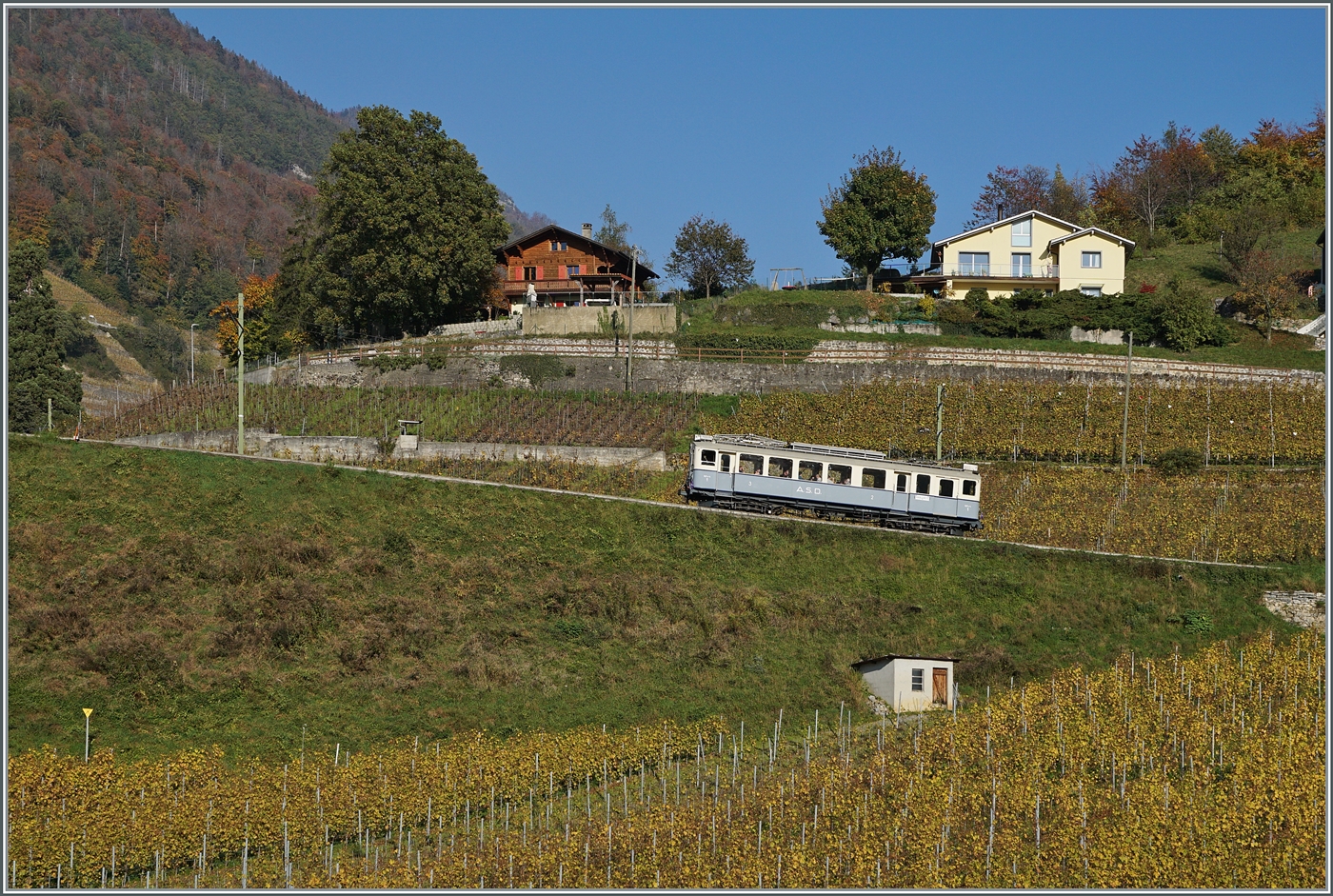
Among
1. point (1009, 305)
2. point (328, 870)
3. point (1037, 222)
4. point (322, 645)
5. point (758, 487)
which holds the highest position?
point (1037, 222)

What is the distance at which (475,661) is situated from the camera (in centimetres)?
3738

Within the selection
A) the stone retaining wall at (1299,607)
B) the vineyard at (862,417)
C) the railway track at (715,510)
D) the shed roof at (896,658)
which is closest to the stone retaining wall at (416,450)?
the vineyard at (862,417)

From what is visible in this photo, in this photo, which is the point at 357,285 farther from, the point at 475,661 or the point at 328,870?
the point at 328,870

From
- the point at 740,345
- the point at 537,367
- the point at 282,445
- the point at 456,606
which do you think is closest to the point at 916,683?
the point at 456,606

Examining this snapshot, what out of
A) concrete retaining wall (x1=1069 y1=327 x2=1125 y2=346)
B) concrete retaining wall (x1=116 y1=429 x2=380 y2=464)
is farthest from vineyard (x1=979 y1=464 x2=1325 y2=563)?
concrete retaining wall (x1=116 y1=429 x2=380 y2=464)

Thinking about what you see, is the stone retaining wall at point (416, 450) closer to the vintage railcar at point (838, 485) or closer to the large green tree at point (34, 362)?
the vintage railcar at point (838, 485)

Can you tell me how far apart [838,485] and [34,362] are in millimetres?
44646

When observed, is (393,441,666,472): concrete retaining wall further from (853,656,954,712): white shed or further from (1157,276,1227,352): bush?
(1157,276,1227,352): bush

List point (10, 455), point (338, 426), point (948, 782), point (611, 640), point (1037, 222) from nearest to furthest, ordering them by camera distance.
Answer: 1. point (948, 782)
2. point (611, 640)
3. point (10, 455)
4. point (338, 426)
5. point (1037, 222)

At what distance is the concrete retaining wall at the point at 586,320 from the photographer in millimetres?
71250

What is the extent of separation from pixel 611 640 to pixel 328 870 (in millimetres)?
13271

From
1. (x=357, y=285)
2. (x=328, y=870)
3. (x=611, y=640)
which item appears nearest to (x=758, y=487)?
(x=611, y=640)

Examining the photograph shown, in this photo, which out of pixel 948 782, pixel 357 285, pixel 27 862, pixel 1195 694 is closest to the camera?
pixel 27 862

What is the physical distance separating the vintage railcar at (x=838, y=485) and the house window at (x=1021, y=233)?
1489 inches
